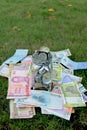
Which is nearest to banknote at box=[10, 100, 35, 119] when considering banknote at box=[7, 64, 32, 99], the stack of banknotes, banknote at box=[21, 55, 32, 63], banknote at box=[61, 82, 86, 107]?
the stack of banknotes

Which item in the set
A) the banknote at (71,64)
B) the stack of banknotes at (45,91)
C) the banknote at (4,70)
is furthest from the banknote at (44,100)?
the banknote at (71,64)

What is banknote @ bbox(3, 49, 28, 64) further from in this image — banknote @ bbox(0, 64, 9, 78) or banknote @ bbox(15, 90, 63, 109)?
banknote @ bbox(15, 90, 63, 109)

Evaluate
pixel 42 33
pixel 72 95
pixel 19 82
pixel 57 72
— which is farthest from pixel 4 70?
pixel 42 33

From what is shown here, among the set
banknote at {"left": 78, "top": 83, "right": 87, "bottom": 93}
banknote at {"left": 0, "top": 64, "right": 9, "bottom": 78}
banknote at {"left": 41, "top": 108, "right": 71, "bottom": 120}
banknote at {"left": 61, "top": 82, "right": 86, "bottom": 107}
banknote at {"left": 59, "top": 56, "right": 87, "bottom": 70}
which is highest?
banknote at {"left": 61, "top": 82, "right": 86, "bottom": 107}

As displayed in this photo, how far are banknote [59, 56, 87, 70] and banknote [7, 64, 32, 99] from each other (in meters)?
0.41

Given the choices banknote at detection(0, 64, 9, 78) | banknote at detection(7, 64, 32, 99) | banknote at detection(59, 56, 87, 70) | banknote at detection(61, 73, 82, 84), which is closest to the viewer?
banknote at detection(7, 64, 32, 99)

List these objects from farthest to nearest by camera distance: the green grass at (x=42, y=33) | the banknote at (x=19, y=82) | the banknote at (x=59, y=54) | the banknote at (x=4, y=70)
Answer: the banknote at (x=59, y=54)
the banknote at (x=4, y=70)
the banknote at (x=19, y=82)
the green grass at (x=42, y=33)

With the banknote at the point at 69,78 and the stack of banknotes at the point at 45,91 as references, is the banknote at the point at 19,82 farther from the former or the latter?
the banknote at the point at 69,78

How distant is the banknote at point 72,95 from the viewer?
90.0 inches

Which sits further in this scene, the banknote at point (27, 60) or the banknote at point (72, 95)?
the banknote at point (27, 60)

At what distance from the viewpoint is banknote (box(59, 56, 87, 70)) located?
9.41 feet

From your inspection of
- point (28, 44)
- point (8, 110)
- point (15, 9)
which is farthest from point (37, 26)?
point (8, 110)

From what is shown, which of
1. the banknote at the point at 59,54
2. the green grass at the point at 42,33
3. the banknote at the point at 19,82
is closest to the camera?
the green grass at the point at 42,33

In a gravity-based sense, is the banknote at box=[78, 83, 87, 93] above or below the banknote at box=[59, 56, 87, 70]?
above
